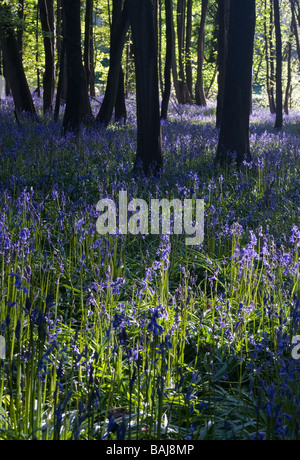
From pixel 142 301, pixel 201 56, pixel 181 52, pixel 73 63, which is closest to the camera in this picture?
pixel 142 301

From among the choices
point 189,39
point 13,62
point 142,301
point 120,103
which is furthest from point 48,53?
point 189,39

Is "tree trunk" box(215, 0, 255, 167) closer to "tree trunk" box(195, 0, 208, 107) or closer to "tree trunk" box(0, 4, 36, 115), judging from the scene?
"tree trunk" box(0, 4, 36, 115)

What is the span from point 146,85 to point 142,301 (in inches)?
183

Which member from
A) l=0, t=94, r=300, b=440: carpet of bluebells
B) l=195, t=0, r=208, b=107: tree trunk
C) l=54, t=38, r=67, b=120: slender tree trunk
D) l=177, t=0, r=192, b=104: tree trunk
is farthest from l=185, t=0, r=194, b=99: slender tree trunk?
l=0, t=94, r=300, b=440: carpet of bluebells

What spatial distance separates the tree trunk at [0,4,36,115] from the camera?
12.9 meters

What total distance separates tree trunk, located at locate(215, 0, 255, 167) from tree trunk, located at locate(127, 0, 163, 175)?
1.31 meters

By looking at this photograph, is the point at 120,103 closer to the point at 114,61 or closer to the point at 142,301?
the point at 114,61

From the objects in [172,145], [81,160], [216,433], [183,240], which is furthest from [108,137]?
[216,433]

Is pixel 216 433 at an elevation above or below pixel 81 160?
below

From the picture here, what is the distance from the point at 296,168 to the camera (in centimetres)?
904

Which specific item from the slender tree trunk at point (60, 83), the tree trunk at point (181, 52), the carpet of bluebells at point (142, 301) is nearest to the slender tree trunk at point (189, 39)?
the tree trunk at point (181, 52)

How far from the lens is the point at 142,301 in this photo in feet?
13.6
